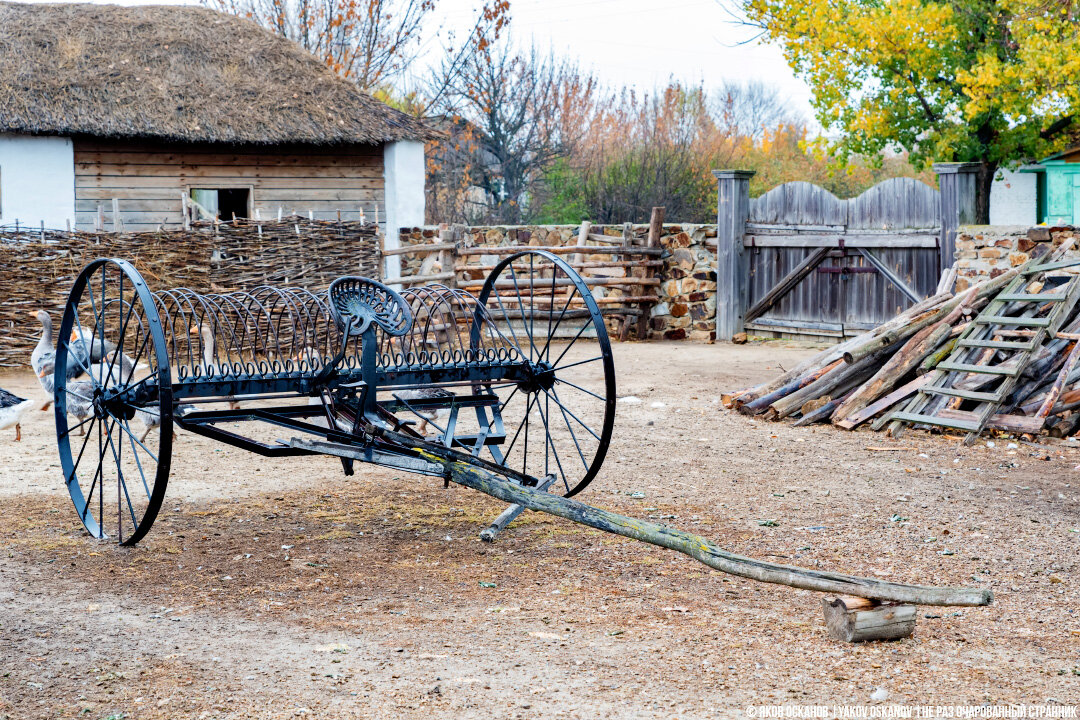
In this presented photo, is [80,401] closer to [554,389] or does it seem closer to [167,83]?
[554,389]

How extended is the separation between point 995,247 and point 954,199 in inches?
94.1

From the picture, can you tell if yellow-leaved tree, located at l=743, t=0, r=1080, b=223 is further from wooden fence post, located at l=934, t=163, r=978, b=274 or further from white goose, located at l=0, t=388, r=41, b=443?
white goose, located at l=0, t=388, r=41, b=443

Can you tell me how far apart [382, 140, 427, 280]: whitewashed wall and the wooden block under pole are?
15.5 meters

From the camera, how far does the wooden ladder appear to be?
8836 millimetres

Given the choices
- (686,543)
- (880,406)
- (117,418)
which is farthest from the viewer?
(880,406)

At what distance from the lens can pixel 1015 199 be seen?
22406mm

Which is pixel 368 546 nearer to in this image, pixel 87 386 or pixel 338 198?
pixel 87 386

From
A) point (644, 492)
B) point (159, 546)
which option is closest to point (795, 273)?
point (644, 492)

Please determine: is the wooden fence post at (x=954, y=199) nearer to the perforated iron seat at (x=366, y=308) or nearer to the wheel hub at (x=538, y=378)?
the wheel hub at (x=538, y=378)

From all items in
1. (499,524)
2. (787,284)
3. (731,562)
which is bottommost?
(499,524)

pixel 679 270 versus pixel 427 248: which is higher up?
pixel 427 248

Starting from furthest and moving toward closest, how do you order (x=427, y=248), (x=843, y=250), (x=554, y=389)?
(x=427, y=248)
(x=843, y=250)
(x=554, y=389)

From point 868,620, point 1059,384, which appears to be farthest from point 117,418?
point 1059,384

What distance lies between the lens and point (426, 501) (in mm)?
7078
